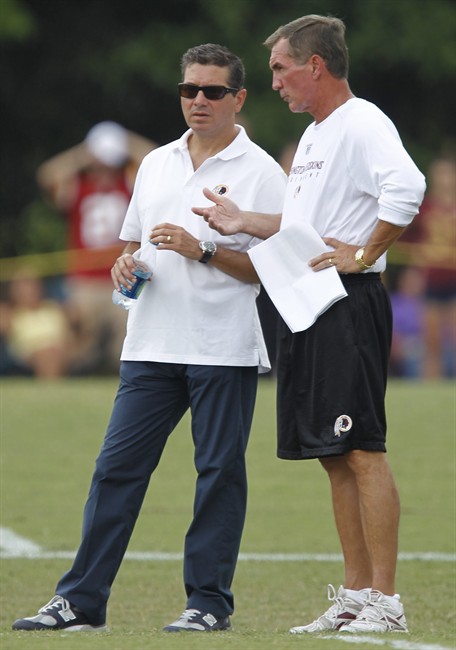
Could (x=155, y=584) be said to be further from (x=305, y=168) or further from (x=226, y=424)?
(x=305, y=168)

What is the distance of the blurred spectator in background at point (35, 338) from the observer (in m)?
18.0

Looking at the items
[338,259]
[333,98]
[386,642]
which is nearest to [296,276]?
[338,259]

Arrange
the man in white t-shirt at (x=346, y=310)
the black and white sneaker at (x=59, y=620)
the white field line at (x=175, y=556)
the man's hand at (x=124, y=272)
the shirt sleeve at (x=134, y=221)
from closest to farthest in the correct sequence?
the man in white t-shirt at (x=346, y=310), the black and white sneaker at (x=59, y=620), the man's hand at (x=124, y=272), the shirt sleeve at (x=134, y=221), the white field line at (x=175, y=556)

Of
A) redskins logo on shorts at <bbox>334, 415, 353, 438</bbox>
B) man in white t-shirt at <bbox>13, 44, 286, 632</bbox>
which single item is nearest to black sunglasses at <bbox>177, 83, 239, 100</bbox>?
man in white t-shirt at <bbox>13, 44, 286, 632</bbox>

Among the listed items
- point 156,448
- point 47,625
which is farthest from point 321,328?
point 47,625

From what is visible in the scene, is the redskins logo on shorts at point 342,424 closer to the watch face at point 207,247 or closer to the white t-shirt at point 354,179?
the white t-shirt at point 354,179

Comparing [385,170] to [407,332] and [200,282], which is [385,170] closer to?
[200,282]

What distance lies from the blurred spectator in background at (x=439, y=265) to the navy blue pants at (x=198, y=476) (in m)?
11.8

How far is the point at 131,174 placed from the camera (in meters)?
19.3

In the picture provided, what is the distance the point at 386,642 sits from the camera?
18.2 ft

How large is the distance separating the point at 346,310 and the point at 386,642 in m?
1.29

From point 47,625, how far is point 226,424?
1.05 meters

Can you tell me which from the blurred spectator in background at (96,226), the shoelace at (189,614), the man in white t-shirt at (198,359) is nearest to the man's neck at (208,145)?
the man in white t-shirt at (198,359)

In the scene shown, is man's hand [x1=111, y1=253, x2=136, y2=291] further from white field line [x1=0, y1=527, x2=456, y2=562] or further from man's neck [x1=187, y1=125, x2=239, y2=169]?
white field line [x1=0, y1=527, x2=456, y2=562]
